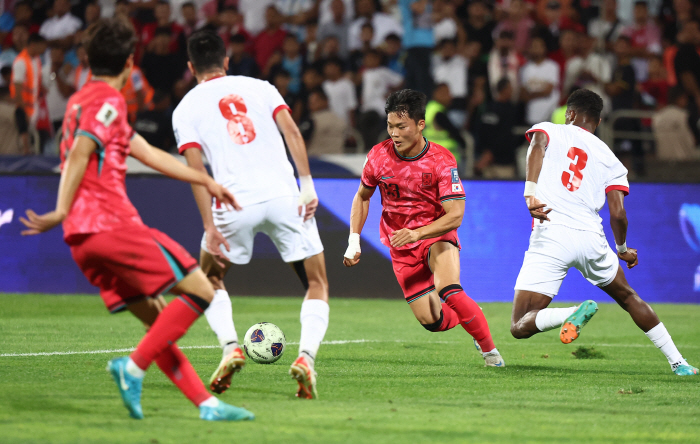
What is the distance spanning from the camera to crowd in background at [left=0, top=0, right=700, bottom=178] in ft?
45.9

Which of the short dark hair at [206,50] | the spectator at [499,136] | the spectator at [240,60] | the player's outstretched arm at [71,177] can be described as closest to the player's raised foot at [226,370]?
the player's outstretched arm at [71,177]

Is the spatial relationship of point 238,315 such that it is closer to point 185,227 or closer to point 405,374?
point 185,227

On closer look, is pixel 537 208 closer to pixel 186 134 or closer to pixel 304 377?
pixel 304 377

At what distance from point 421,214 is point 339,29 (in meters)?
9.13

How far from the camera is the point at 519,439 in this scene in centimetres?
447

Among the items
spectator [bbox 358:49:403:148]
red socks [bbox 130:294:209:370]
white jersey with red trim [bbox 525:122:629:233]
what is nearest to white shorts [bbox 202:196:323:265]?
red socks [bbox 130:294:209:370]

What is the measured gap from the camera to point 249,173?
220 inches

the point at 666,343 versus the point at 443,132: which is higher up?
the point at 666,343

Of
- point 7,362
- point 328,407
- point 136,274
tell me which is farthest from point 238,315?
point 136,274

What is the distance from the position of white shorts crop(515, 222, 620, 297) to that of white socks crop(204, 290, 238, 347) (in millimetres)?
2331

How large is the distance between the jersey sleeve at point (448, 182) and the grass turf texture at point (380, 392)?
124 cm

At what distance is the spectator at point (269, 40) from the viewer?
15.5m

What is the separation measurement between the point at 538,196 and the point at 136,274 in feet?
11.7

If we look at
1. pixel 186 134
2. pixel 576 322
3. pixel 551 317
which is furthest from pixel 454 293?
pixel 186 134
